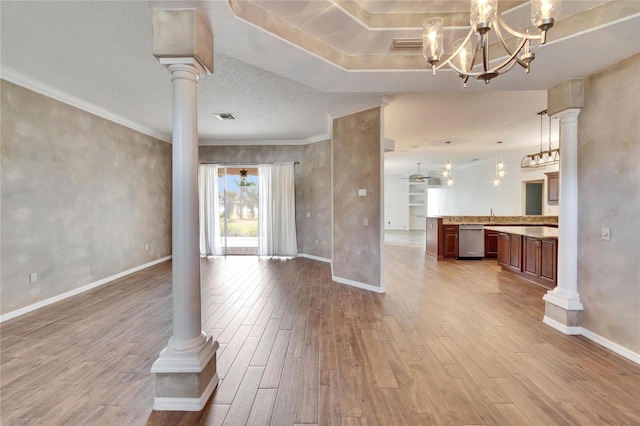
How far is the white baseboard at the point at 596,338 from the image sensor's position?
256 cm

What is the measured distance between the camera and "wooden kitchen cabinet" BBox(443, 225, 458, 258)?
7.02 meters

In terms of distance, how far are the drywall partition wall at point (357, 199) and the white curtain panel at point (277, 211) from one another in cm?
238

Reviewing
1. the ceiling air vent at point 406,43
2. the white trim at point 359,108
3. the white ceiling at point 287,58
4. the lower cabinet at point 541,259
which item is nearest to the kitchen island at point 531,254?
the lower cabinet at point 541,259

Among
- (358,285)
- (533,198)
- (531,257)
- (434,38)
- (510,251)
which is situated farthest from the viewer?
(533,198)

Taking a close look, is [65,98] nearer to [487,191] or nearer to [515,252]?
[515,252]

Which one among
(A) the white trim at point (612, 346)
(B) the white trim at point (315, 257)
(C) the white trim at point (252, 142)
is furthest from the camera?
(C) the white trim at point (252, 142)

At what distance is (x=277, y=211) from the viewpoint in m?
7.36

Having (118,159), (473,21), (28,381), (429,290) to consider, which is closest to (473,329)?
(429,290)

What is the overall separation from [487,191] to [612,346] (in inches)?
347

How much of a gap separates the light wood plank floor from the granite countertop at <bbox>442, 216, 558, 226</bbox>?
2.91 metres

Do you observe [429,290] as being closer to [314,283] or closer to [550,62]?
[314,283]

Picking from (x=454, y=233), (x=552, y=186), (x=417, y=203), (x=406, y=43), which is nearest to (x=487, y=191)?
(x=552, y=186)

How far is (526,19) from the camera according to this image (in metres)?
2.39

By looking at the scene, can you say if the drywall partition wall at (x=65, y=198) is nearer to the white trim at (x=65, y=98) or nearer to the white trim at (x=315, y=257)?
the white trim at (x=65, y=98)
